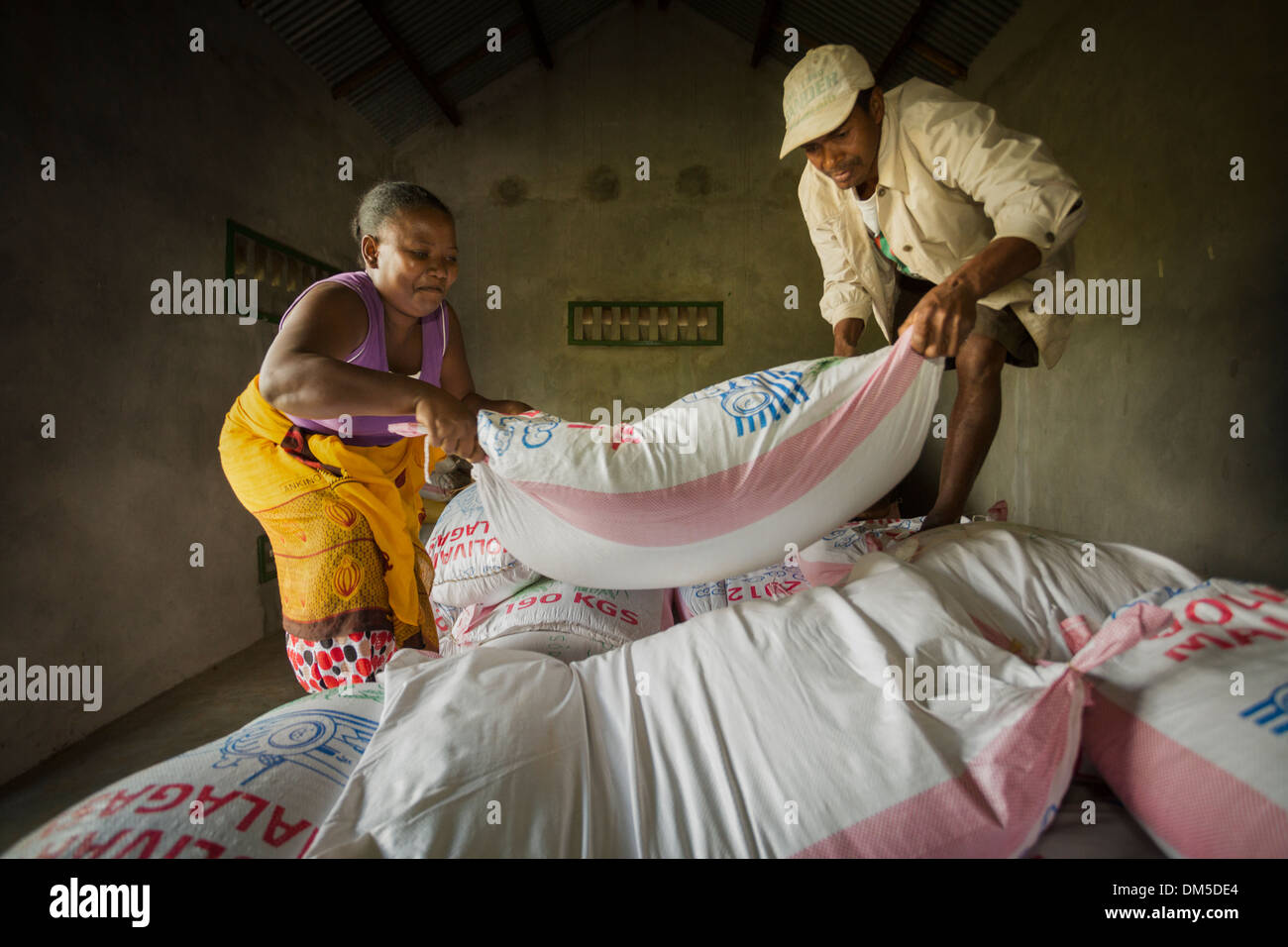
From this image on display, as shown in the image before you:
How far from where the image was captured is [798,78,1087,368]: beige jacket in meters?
1.12

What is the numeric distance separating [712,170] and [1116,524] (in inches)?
143

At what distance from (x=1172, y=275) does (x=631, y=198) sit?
356cm

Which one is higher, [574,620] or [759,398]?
[759,398]

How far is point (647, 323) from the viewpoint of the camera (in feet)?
16.0

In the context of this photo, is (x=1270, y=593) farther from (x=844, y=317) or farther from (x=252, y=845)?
(x=844, y=317)

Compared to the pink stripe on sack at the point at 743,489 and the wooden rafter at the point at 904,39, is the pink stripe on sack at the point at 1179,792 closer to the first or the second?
the pink stripe on sack at the point at 743,489

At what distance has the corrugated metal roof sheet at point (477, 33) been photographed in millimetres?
3311

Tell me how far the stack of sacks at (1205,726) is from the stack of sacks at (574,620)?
0.64 metres

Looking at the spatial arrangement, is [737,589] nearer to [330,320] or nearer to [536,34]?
[330,320]

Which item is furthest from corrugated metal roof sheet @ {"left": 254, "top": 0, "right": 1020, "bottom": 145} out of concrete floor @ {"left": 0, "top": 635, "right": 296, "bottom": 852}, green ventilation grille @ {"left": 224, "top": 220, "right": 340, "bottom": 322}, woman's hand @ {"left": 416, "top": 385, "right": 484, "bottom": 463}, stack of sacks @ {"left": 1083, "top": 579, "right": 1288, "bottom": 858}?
stack of sacks @ {"left": 1083, "top": 579, "right": 1288, "bottom": 858}

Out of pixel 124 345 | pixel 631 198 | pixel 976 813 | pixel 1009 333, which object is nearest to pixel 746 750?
pixel 976 813

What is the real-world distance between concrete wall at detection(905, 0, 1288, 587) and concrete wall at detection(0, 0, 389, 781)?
352 cm

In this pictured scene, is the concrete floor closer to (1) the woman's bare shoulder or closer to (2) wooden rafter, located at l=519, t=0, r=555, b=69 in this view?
(1) the woman's bare shoulder

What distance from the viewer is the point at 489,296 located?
491cm
